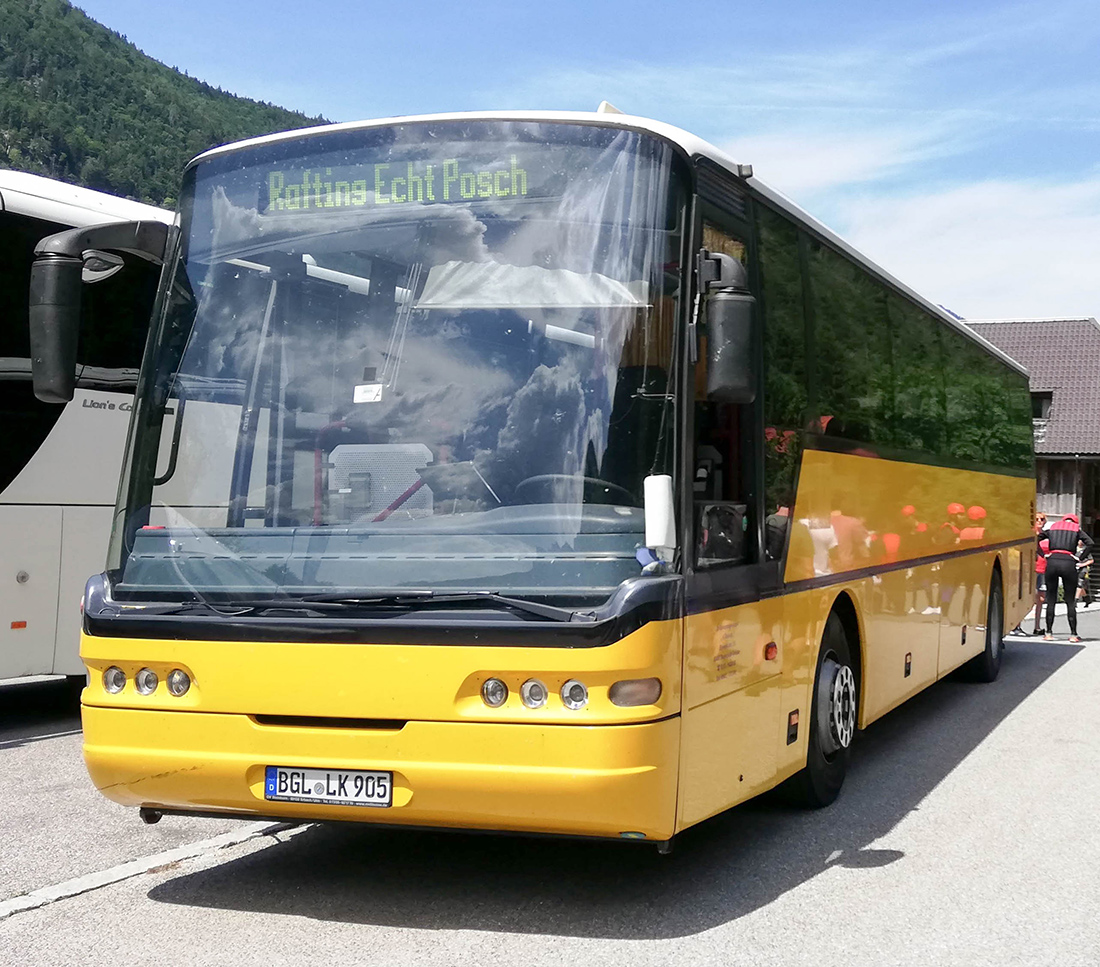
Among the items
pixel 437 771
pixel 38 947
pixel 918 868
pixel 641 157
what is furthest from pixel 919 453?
pixel 38 947

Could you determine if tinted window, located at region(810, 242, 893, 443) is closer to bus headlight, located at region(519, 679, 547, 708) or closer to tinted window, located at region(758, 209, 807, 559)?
tinted window, located at region(758, 209, 807, 559)

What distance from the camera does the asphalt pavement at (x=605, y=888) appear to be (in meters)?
4.99

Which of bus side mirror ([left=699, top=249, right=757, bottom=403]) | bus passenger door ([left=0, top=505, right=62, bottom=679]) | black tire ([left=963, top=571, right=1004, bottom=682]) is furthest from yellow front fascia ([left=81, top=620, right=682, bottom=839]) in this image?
black tire ([left=963, top=571, right=1004, bottom=682])

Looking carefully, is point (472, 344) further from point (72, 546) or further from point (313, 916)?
point (72, 546)

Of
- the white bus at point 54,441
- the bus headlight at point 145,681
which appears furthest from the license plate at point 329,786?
the white bus at point 54,441

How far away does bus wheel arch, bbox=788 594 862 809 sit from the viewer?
24.1ft

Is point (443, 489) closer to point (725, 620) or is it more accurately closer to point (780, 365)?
point (725, 620)

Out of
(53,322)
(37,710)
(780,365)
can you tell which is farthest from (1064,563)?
(53,322)

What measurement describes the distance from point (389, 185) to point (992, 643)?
32.0 ft

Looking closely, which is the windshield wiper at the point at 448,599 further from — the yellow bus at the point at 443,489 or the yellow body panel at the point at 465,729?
the yellow body panel at the point at 465,729

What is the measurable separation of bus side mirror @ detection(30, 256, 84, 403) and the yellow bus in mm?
12

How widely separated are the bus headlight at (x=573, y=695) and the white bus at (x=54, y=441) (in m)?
5.95

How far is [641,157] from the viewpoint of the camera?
18.4ft

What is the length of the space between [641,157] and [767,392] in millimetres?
1523
